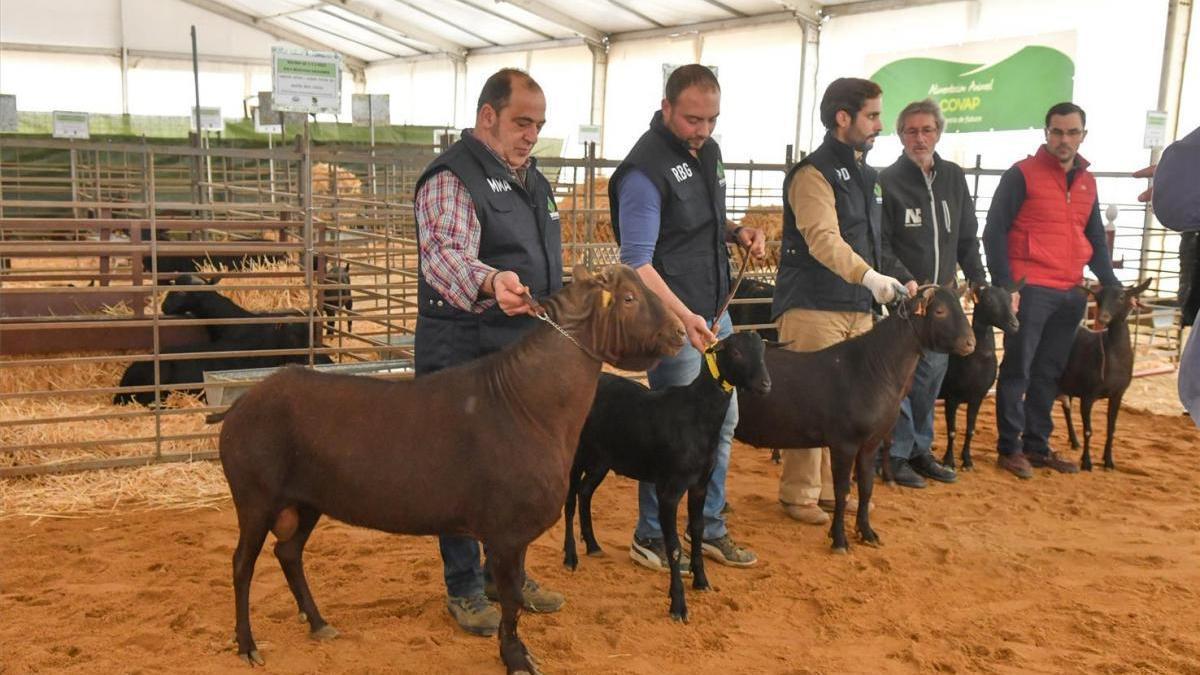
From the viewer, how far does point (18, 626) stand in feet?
12.3

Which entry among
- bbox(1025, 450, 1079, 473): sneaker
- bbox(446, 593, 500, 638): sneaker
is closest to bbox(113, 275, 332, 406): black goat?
bbox(446, 593, 500, 638): sneaker

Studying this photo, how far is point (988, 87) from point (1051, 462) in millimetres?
10382

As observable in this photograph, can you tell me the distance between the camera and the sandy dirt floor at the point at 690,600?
364 cm

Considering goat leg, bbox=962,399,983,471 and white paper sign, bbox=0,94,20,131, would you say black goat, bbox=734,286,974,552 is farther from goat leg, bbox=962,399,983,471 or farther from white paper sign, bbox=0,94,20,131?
white paper sign, bbox=0,94,20,131

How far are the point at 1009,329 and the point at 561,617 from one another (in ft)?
10.9

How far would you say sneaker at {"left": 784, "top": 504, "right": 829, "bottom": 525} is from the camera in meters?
Answer: 5.37

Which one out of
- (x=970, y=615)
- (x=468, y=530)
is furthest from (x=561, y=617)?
(x=970, y=615)

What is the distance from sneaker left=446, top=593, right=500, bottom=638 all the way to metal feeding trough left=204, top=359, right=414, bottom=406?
2.69 m

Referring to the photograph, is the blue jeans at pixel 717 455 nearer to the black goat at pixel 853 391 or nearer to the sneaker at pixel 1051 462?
the black goat at pixel 853 391

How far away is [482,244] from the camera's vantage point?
354 centimetres

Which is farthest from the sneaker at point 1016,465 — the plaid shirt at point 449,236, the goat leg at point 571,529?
the plaid shirt at point 449,236

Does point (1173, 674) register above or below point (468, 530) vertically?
below

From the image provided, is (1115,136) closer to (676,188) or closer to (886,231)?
(886,231)

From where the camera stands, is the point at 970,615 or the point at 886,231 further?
the point at 886,231
